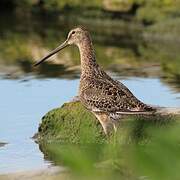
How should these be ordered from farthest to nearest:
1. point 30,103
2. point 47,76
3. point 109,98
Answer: point 47,76 < point 30,103 < point 109,98

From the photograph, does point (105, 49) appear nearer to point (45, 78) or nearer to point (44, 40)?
point (44, 40)

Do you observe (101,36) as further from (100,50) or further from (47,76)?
(47,76)

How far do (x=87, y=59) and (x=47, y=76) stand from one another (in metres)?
7.21

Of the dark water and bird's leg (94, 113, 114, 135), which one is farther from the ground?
the dark water

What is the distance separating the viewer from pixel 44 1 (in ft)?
88.6

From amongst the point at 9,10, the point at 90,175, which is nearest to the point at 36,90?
the point at 90,175

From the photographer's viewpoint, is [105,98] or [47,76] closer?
[105,98]

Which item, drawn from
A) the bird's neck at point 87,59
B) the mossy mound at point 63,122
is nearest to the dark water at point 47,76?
the mossy mound at point 63,122

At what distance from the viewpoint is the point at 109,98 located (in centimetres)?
735

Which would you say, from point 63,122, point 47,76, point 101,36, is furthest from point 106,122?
point 101,36

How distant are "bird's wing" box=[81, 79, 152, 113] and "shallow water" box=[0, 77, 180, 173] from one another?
846 mm

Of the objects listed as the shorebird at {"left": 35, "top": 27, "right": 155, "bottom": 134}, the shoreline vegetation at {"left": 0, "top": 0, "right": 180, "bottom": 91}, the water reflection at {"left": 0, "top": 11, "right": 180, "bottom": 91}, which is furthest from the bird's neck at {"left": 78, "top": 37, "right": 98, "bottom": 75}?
the water reflection at {"left": 0, "top": 11, "right": 180, "bottom": 91}

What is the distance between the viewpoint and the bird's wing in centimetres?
720

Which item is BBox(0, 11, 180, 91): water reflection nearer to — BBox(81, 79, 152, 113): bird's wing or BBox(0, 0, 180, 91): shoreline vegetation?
BBox(0, 0, 180, 91): shoreline vegetation
